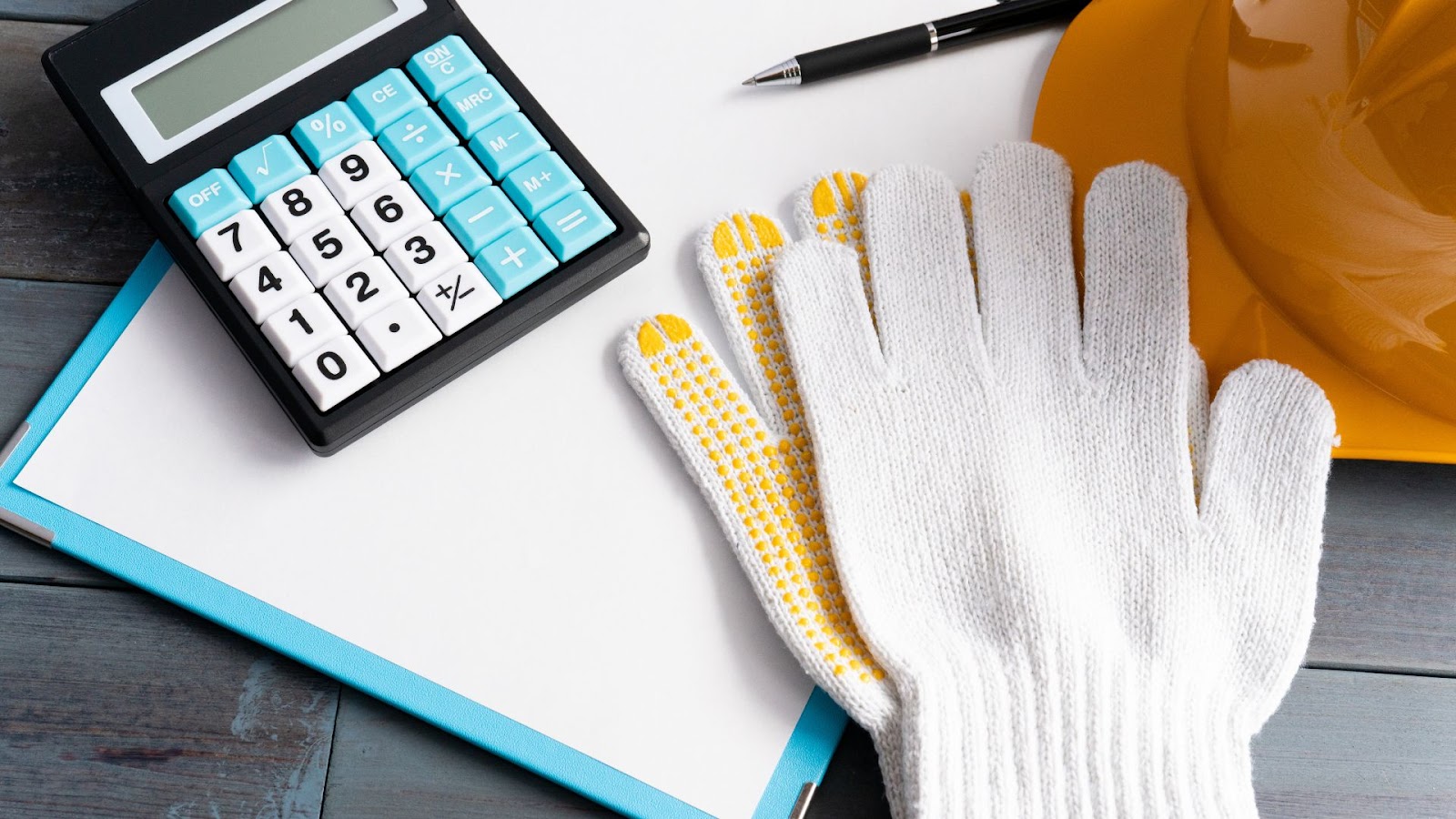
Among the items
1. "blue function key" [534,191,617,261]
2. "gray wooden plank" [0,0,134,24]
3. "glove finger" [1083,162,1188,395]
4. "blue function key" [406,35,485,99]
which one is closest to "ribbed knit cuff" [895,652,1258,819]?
"glove finger" [1083,162,1188,395]

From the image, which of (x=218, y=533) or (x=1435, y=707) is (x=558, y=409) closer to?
(x=218, y=533)

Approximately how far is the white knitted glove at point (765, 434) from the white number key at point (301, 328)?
4.9 inches

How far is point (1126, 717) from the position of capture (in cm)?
41

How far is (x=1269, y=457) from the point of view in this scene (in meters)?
0.44

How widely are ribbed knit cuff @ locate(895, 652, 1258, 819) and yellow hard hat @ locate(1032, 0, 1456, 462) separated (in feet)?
0.46

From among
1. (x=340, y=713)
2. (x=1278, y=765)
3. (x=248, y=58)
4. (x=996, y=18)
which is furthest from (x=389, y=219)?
(x=1278, y=765)

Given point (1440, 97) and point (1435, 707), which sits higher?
point (1440, 97)

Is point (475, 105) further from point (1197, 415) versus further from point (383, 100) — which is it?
point (1197, 415)

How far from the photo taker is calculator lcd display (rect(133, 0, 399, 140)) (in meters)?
0.47

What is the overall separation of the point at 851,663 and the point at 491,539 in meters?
0.16

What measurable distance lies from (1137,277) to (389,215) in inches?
13.0

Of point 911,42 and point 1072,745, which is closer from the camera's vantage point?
point 1072,745

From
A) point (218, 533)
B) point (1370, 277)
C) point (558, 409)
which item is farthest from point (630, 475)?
point (1370, 277)

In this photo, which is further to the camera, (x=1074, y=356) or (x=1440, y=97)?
(x=1074, y=356)
